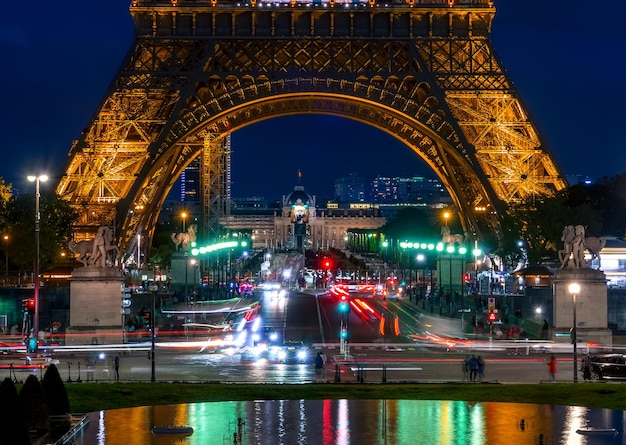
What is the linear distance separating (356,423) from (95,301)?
1232 inches

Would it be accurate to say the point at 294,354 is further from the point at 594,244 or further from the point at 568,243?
the point at 594,244

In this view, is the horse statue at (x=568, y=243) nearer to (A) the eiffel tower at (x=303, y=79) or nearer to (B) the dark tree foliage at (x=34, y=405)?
(A) the eiffel tower at (x=303, y=79)

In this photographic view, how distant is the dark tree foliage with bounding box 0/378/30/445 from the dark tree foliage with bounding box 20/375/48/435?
3.57m

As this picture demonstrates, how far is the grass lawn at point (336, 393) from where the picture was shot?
38844 millimetres

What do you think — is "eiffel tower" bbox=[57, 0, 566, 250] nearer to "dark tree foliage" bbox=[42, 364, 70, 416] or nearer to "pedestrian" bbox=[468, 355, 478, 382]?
"pedestrian" bbox=[468, 355, 478, 382]

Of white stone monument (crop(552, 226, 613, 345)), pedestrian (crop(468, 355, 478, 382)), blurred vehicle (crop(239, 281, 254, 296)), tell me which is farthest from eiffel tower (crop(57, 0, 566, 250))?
pedestrian (crop(468, 355, 478, 382))

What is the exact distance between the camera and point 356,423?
111 feet

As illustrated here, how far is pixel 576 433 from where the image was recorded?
32.2m

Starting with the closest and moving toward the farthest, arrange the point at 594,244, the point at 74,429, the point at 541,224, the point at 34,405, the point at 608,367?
the point at 34,405, the point at 74,429, the point at 608,367, the point at 594,244, the point at 541,224

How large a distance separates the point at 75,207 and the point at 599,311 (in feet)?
138

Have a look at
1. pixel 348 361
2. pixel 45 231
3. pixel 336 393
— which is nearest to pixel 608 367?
pixel 348 361

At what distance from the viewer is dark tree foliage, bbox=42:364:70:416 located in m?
32.5

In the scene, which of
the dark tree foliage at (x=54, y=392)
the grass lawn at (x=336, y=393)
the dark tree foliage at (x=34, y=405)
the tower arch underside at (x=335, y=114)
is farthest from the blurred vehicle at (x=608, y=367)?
the tower arch underside at (x=335, y=114)

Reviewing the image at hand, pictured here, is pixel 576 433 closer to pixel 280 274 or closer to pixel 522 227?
pixel 522 227
